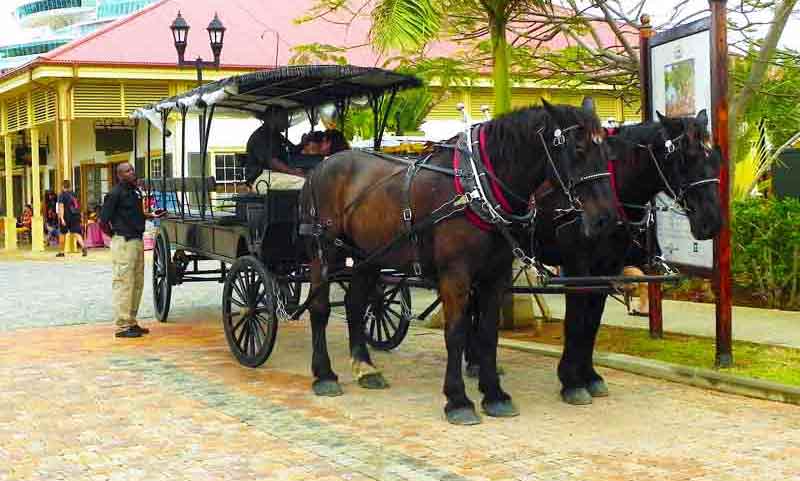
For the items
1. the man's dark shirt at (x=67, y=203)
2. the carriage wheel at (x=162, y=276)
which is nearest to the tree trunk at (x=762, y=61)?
the carriage wheel at (x=162, y=276)

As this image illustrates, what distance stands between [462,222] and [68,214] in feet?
66.7

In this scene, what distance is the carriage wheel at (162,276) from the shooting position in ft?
40.7

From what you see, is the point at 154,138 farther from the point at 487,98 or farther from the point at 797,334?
the point at 797,334

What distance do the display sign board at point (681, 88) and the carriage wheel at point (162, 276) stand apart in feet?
19.7

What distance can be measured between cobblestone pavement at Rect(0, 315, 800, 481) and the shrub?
13.0 feet

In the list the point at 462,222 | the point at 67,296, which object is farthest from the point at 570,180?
the point at 67,296

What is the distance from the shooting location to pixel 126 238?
1134 centimetres

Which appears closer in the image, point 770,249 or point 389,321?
point 389,321

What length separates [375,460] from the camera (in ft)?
20.2

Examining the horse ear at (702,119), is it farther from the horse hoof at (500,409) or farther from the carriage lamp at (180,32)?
the carriage lamp at (180,32)

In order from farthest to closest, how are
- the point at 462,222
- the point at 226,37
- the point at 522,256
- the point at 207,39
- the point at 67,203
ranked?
the point at 226,37 → the point at 207,39 → the point at 67,203 → the point at 462,222 → the point at 522,256

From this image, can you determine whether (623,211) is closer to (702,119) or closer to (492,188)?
(702,119)

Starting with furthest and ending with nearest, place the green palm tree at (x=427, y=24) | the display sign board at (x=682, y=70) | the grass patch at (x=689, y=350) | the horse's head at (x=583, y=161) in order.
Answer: the green palm tree at (x=427, y=24)
the display sign board at (x=682, y=70)
the grass patch at (x=689, y=350)
the horse's head at (x=583, y=161)

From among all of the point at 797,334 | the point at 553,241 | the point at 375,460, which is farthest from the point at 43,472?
the point at 797,334
